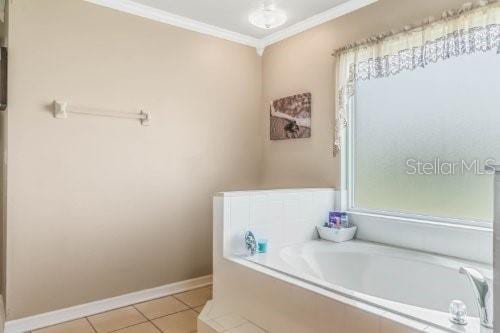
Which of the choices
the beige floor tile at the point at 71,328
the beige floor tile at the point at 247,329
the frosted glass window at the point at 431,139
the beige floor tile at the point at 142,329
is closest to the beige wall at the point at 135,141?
the beige floor tile at the point at 71,328

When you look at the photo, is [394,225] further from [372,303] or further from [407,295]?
[372,303]

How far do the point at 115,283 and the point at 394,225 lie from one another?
2088mm

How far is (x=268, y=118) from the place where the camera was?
11.2 ft

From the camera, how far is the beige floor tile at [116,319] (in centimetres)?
231

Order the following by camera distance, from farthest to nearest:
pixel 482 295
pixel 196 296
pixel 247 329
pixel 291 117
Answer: pixel 291 117 → pixel 196 296 → pixel 247 329 → pixel 482 295

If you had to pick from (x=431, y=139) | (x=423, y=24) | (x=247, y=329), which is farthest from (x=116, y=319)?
(x=423, y=24)

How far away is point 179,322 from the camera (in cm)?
239

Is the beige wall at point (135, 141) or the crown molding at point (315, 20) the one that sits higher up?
the crown molding at point (315, 20)

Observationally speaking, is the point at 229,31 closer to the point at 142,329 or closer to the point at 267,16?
the point at 267,16

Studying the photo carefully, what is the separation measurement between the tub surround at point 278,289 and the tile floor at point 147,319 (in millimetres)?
418

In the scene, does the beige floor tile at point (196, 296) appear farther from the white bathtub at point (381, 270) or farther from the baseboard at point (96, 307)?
the white bathtub at point (381, 270)

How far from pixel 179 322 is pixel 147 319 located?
9.3 inches

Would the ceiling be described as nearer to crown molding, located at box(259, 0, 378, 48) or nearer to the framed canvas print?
crown molding, located at box(259, 0, 378, 48)

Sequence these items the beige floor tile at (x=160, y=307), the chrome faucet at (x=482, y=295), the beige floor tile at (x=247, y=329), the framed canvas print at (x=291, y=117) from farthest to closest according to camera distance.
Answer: the framed canvas print at (x=291, y=117) → the beige floor tile at (x=160, y=307) → the beige floor tile at (x=247, y=329) → the chrome faucet at (x=482, y=295)
